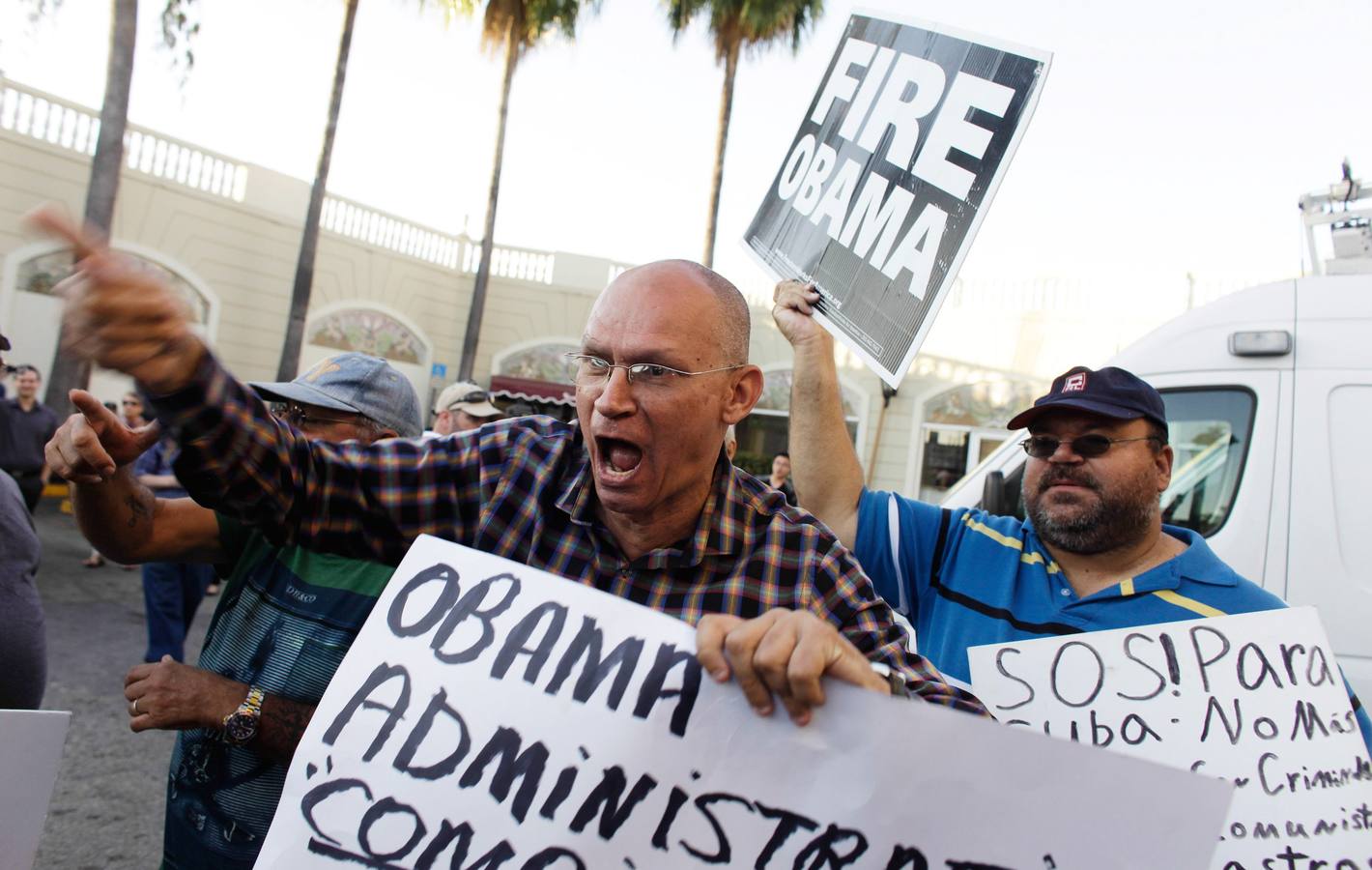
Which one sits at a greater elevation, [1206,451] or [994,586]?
[1206,451]

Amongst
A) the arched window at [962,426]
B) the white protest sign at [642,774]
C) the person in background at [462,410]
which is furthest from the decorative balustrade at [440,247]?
the white protest sign at [642,774]

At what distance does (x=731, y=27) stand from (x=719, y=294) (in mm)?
16681

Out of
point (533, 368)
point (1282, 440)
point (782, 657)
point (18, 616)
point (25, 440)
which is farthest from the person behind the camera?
point (533, 368)

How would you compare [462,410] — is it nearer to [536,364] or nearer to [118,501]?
[118,501]

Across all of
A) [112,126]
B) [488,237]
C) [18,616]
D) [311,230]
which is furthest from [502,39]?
[18,616]

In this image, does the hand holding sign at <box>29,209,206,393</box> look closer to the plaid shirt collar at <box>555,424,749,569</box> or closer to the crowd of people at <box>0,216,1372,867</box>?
the crowd of people at <box>0,216,1372,867</box>

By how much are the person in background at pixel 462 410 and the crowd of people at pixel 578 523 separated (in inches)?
148

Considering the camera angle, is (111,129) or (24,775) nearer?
(24,775)

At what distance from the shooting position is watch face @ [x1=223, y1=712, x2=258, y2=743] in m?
1.77

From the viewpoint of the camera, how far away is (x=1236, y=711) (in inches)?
70.9

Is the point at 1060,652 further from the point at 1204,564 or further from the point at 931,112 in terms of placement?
the point at 931,112

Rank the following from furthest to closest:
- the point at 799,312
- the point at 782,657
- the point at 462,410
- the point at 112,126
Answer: the point at 112,126, the point at 462,410, the point at 799,312, the point at 782,657

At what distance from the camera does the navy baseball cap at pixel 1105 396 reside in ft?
7.54

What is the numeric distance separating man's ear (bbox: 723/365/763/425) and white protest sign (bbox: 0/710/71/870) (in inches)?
45.6
